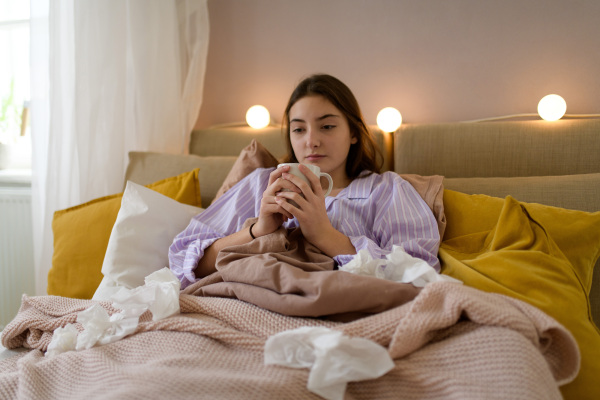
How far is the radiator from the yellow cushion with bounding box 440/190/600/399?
154 cm

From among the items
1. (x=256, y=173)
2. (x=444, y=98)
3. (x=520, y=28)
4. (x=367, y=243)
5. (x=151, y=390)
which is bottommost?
(x=151, y=390)

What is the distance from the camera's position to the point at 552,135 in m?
1.69

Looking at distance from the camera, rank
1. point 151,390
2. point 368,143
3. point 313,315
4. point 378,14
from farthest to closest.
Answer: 1. point 378,14
2. point 368,143
3. point 313,315
4. point 151,390

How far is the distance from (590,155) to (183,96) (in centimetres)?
156

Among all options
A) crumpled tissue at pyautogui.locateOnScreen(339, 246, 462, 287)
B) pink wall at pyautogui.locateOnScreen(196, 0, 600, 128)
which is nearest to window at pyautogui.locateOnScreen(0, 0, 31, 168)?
pink wall at pyautogui.locateOnScreen(196, 0, 600, 128)

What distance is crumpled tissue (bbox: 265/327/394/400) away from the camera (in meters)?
0.82

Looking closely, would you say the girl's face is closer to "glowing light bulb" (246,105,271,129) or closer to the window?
"glowing light bulb" (246,105,271,129)

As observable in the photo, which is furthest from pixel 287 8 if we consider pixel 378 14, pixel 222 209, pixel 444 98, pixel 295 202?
pixel 295 202

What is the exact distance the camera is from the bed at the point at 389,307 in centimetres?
83

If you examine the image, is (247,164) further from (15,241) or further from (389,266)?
(15,241)

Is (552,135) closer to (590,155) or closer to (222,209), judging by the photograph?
(590,155)

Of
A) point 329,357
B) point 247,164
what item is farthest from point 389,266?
point 247,164

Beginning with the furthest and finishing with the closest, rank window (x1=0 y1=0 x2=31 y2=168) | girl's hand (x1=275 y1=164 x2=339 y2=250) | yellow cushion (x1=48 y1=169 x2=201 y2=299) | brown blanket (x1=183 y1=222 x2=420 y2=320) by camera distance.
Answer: window (x1=0 y1=0 x2=31 y2=168) → yellow cushion (x1=48 y1=169 x2=201 y2=299) → girl's hand (x1=275 y1=164 x2=339 y2=250) → brown blanket (x1=183 y1=222 x2=420 y2=320)

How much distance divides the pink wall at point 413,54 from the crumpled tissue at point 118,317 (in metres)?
1.38
